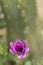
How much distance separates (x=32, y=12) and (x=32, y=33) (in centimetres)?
13

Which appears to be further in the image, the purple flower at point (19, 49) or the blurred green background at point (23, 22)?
the blurred green background at point (23, 22)

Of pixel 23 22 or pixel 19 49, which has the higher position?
pixel 23 22

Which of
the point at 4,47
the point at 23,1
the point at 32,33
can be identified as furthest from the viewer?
the point at 32,33

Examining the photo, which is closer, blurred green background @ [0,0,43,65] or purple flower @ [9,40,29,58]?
purple flower @ [9,40,29,58]

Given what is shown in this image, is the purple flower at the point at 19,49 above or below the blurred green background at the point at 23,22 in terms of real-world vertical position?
below

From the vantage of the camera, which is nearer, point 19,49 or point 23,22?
point 19,49

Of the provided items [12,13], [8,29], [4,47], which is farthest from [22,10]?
[4,47]

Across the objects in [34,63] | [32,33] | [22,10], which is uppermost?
[22,10]

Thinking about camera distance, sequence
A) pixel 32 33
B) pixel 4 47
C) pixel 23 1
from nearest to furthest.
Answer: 1. pixel 4 47
2. pixel 23 1
3. pixel 32 33

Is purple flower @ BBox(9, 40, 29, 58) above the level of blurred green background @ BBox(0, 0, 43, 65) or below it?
below

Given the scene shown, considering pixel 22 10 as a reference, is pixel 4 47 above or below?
below

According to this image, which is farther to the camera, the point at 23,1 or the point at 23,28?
the point at 23,28

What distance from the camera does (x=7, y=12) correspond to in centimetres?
106

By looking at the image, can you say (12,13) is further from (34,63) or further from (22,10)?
(34,63)
